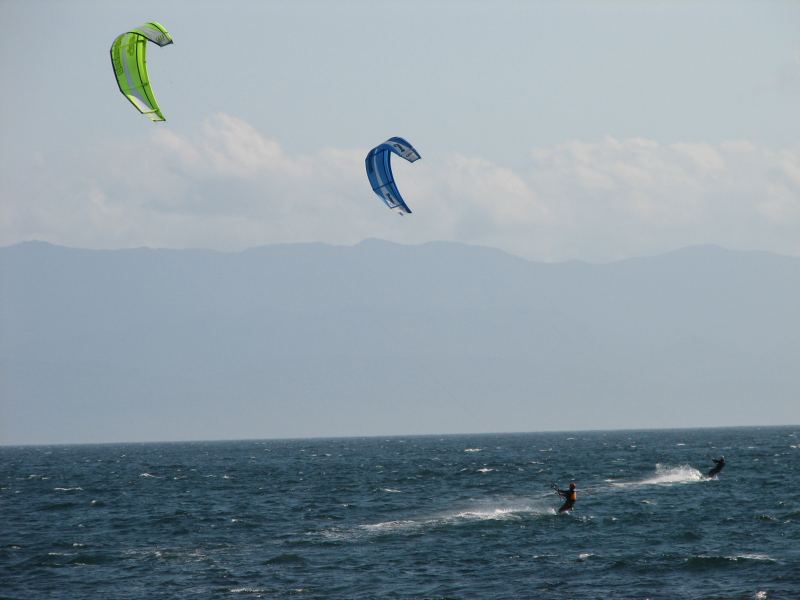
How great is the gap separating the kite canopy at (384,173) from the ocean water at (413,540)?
14.7 meters

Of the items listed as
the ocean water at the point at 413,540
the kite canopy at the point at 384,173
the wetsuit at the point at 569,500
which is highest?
the kite canopy at the point at 384,173

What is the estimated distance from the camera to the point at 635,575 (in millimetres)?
36625

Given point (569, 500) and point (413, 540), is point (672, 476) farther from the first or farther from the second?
point (413, 540)

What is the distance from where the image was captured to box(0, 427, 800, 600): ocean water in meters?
35.7

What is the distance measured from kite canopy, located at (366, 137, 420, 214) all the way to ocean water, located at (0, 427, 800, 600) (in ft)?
48.1

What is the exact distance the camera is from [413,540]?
44.7 m

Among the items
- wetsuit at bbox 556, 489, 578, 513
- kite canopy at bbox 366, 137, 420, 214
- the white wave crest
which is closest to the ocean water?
the white wave crest

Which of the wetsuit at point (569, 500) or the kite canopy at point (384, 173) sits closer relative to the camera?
the kite canopy at point (384, 173)

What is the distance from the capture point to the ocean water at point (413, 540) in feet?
117

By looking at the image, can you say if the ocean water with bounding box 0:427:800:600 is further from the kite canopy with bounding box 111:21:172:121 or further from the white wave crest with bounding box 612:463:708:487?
the kite canopy with bounding box 111:21:172:121

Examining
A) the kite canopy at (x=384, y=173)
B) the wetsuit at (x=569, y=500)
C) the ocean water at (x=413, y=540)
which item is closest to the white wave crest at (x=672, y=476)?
the ocean water at (x=413, y=540)

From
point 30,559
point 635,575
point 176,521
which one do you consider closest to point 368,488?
point 176,521

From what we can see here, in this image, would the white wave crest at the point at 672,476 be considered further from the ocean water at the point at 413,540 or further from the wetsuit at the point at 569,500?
the wetsuit at the point at 569,500

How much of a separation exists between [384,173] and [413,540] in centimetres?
1585
